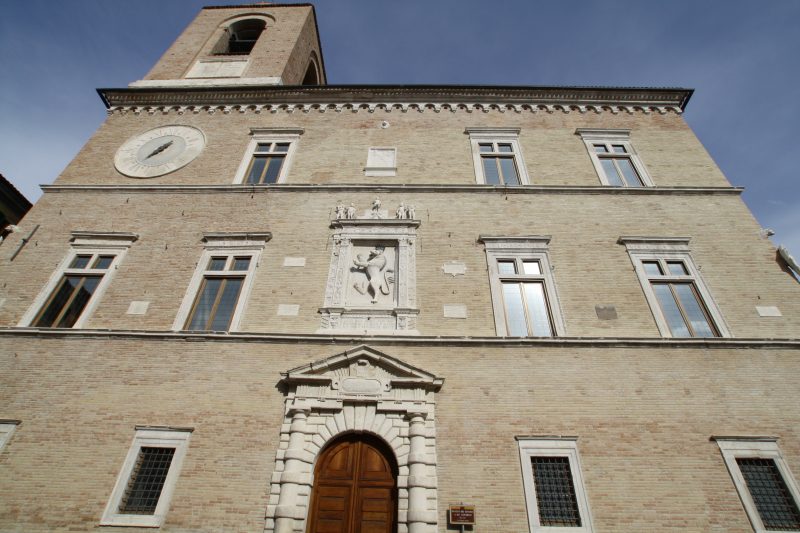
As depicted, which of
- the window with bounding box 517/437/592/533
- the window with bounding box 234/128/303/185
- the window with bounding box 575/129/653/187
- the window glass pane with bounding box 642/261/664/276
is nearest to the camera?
the window with bounding box 517/437/592/533

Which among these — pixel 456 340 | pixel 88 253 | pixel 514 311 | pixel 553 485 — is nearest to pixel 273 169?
pixel 88 253

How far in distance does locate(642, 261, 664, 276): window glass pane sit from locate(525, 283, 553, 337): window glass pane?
2.49 m

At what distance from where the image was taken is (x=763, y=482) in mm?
7195

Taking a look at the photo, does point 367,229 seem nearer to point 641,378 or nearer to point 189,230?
point 189,230

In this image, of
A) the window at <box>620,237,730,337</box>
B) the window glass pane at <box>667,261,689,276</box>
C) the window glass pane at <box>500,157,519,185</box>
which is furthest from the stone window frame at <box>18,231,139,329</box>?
the window glass pane at <box>667,261,689,276</box>

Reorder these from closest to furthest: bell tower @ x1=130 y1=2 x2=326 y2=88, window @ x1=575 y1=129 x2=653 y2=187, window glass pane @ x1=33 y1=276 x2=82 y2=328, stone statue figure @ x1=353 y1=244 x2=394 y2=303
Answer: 1. window glass pane @ x1=33 y1=276 x2=82 y2=328
2. stone statue figure @ x1=353 y1=244 x2=394 y2=303
3. window @ x1=575 y1=129 x2=653 y2=187
4. bell tower @ x1=130 y1=2 x2=326 y2=88

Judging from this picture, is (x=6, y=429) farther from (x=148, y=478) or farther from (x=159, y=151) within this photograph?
(x=159, y=151)

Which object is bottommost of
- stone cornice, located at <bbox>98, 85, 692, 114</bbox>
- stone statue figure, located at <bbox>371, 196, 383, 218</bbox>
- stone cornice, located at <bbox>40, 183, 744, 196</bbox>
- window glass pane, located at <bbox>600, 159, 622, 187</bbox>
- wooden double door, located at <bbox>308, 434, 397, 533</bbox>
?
wooden double door, located at <bbox>308, 434, 397, 533</bbox>

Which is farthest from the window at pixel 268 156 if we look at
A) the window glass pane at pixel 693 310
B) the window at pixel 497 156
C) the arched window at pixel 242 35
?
the window glass pane at pixel 693 310

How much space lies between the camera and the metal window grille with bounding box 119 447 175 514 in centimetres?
708

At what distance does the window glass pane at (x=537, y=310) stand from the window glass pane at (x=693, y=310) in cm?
301

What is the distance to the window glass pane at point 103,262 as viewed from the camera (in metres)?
10.2

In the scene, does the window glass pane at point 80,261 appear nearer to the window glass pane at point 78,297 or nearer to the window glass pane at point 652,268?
the window glass pane at point 78,297

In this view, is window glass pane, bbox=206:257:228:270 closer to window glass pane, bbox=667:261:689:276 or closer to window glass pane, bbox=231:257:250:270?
window glass pane, bbox=231:257:250:270
